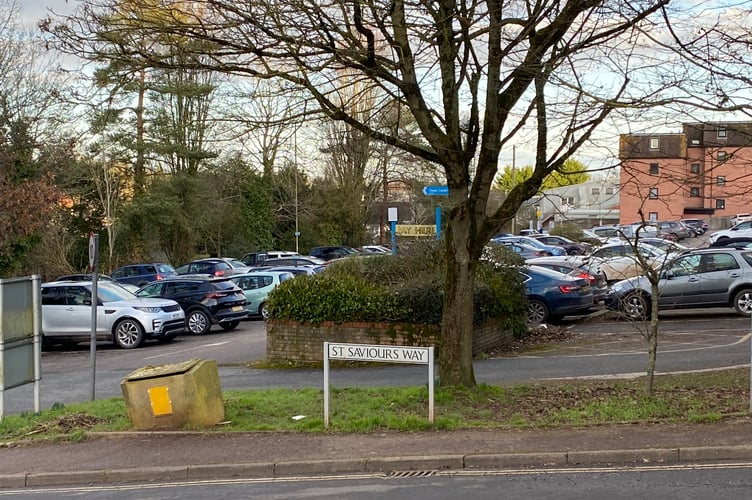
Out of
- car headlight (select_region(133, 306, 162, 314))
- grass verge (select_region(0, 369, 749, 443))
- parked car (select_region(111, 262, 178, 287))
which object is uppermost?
parked car (select_region(111, 262, 178, 287))

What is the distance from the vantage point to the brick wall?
49.2ft

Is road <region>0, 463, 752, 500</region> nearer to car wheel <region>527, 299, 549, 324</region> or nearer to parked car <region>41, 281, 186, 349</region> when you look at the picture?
car wheel <region>527, 299, 549, 324</region>

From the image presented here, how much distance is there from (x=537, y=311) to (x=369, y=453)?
1188cm

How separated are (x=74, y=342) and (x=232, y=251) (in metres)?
29.7

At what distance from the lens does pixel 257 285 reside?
86.5 feet

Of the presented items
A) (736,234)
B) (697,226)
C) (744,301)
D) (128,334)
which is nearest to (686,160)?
(744,301)

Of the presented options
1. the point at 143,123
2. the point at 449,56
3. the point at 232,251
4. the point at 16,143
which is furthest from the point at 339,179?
the point at 449,56

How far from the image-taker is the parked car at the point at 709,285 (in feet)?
59.7

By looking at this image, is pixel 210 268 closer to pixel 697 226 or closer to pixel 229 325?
pixel 229 325

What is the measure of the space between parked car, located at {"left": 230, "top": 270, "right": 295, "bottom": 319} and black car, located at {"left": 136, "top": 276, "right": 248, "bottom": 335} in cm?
300

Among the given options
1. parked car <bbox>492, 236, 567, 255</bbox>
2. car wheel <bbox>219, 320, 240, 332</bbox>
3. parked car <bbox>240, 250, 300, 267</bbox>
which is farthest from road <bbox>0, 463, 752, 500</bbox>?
parked car <bbox>240, 250, 300, 267</bbox>

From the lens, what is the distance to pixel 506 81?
377 inches

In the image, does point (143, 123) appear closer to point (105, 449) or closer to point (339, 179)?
point (339, 179)

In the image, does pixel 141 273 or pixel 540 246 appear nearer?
pixel 141 273
